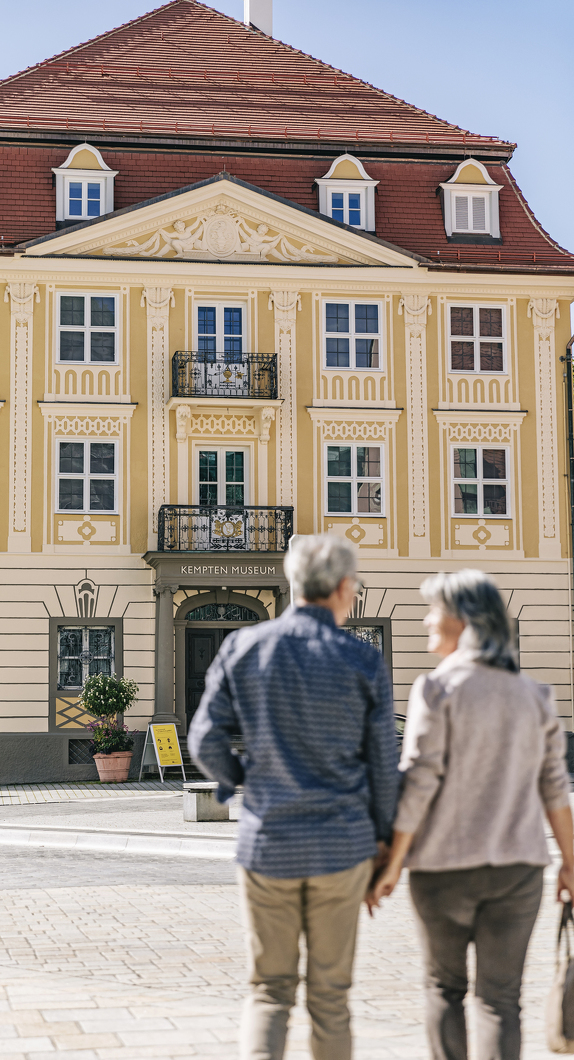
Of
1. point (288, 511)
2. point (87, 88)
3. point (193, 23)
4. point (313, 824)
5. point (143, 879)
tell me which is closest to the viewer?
point (313, 824)

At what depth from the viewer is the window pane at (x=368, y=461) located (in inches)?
1160

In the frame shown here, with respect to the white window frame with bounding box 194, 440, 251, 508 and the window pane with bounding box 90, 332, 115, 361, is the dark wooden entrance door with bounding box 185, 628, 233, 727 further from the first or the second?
the window pane with bounding box 90, 332, 115, 361

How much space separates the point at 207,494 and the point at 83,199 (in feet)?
23.1

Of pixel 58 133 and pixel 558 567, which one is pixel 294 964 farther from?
pixel 58 133

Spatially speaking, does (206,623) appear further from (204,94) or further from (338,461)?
(204,94)

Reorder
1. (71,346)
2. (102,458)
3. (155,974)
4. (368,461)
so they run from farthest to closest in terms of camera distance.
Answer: (368,461)
(71,346)
(102,458)
(155,974)

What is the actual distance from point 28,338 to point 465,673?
2536cm

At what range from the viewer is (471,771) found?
4.43 meters

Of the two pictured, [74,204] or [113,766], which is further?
[74,204]

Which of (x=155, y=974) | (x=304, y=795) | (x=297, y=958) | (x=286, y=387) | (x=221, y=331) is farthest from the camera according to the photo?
(x=221, y=331)

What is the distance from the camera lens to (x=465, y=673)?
445cm

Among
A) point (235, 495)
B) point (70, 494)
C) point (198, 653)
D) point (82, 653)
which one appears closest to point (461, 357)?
point (235, 495)

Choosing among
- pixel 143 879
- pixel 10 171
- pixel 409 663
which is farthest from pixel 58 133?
pixel 143 879

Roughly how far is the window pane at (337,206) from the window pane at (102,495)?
26.1 feet
